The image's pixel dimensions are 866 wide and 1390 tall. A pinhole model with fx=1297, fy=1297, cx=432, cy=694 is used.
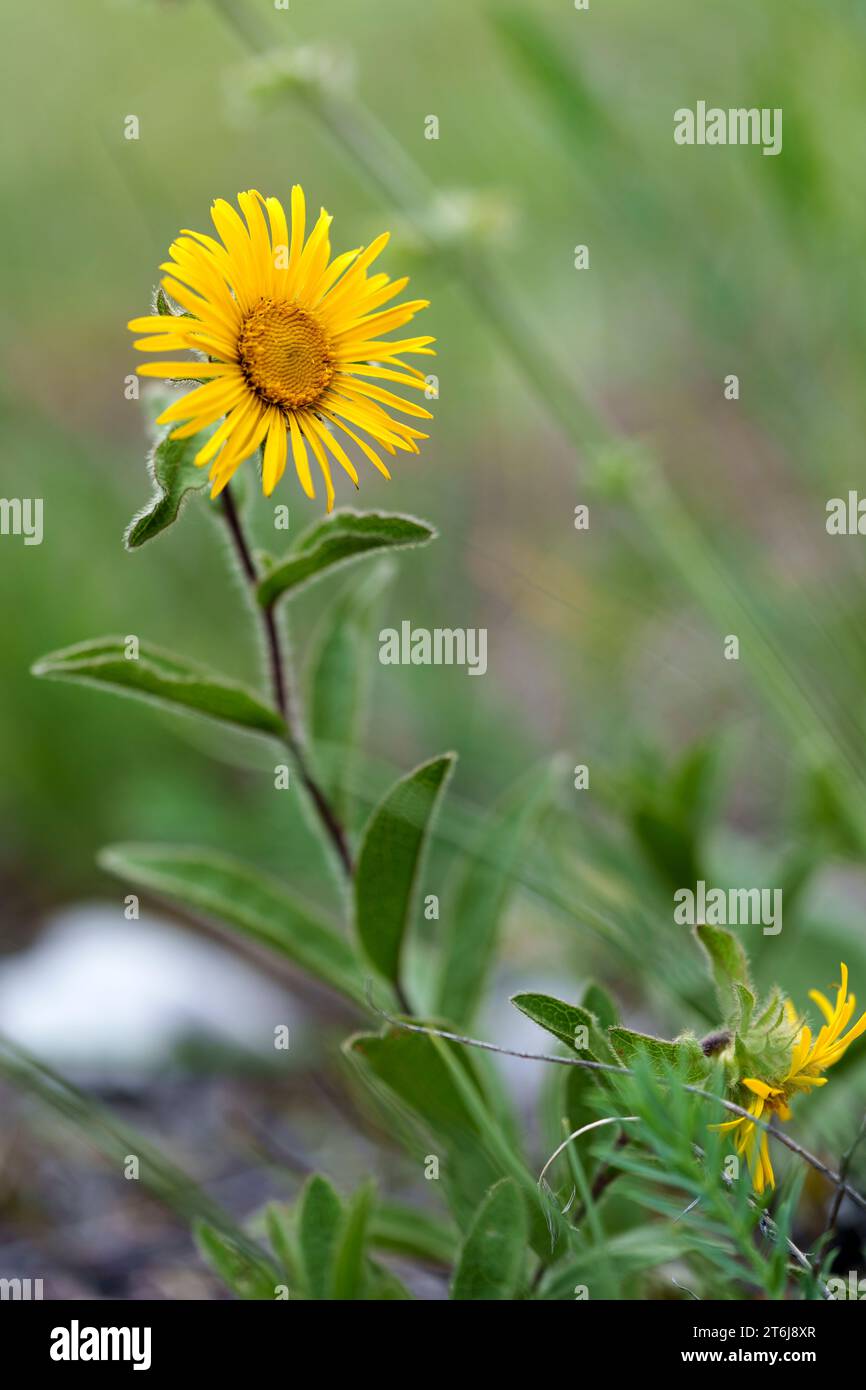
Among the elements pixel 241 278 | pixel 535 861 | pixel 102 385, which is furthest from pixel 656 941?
pixel 102 385

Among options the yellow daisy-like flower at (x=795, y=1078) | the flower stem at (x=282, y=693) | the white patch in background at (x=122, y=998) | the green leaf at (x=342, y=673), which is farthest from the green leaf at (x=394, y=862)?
the white patch in background at (x=122, y=998)

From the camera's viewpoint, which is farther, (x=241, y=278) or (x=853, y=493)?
(x=853, y=493)

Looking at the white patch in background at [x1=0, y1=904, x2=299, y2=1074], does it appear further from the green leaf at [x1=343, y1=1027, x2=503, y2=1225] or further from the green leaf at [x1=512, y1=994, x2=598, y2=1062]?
the green leaf at [x1=512, y1=994, x2=598, y2=1062]

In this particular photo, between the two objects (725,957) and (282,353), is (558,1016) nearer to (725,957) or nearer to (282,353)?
(725,957)

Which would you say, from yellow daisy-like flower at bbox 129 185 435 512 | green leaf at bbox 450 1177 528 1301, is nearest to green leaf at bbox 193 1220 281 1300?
green leaf at bbox 450 1177 528 1301
